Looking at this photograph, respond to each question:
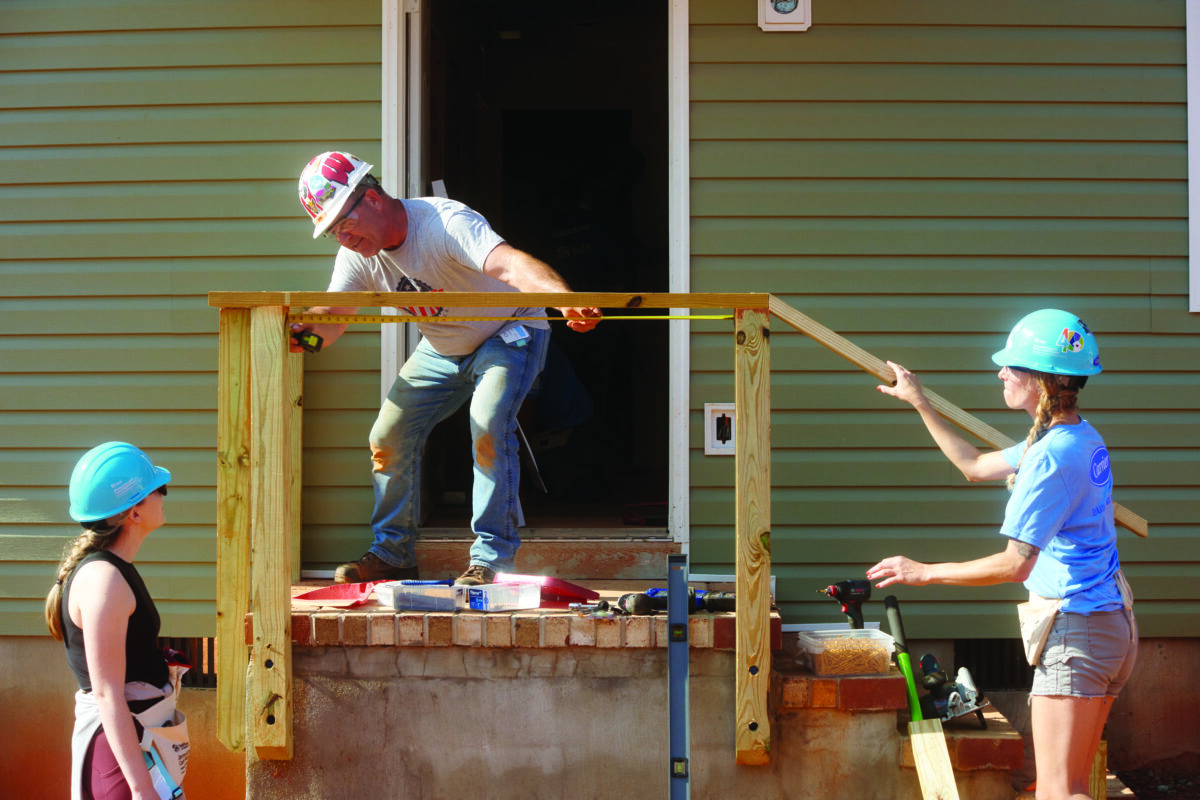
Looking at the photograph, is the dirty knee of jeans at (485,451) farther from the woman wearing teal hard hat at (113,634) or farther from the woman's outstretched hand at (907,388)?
the woman's outstretched hand at (907,388)

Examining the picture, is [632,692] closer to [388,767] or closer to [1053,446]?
[388,767]

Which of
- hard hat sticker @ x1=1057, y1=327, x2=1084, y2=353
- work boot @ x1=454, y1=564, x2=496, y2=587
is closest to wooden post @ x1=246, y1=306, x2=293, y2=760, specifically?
work boot @ x1=454, y1=564, x2=496, y2=587

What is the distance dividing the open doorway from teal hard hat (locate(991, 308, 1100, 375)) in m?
2.54

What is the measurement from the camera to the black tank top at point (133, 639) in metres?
2.70

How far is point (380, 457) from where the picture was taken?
4055 mm

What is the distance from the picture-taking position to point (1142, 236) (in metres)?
4.51

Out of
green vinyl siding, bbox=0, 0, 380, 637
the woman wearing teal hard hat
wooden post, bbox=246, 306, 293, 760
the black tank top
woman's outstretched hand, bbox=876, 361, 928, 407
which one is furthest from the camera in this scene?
green vinyl siding, bbox=0, 0, 380, 637

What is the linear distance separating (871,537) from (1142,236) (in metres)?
1.75

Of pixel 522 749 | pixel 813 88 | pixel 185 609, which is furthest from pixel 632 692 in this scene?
pixel 813 88

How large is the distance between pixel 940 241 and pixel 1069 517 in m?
1.99

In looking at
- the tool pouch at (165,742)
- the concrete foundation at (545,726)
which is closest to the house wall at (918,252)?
the concrete foundation at (545,726)

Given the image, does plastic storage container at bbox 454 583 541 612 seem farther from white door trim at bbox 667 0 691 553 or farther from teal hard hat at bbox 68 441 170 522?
white door trim at bbox 667 0 691 553

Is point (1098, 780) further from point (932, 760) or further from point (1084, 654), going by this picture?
point (1084, 654)

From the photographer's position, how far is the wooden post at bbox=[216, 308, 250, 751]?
3191 millimetres
